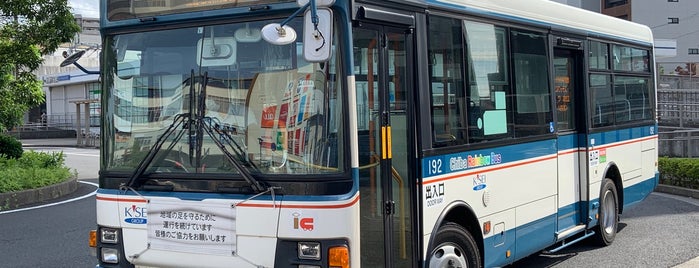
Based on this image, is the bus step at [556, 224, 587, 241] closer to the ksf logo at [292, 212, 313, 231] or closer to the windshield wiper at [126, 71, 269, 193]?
the ksf logo at [292, 212, 313, 231]

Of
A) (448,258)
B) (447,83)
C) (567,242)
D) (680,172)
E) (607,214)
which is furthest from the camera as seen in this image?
(680,172)

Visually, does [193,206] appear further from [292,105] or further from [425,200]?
[425,200]

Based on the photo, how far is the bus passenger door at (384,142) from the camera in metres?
5.02

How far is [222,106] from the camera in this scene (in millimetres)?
4961

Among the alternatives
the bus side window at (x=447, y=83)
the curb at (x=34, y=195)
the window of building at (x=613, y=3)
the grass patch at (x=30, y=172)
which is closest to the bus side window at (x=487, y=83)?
the bus side window at (x=447, y=83)

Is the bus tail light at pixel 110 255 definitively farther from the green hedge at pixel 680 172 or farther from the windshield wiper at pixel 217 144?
the green hedge at pixel 680 172

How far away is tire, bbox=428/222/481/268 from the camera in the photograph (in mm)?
5719

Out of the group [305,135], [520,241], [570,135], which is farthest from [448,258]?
[570,135]

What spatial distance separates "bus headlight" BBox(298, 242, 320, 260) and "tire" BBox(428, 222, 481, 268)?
4.03ft

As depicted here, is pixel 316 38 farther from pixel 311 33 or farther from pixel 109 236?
pixel 109 236

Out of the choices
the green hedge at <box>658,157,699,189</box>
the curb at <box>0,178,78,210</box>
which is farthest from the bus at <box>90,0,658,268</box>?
the curb at <box>0,178,78,210</box>

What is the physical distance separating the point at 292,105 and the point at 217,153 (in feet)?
2.09

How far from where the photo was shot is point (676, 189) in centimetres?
1367

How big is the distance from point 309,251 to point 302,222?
0.63 ft
